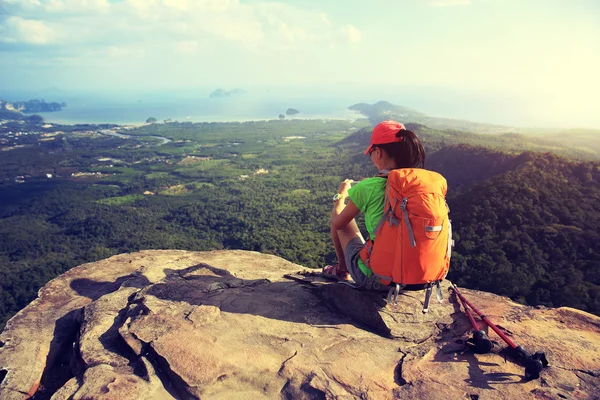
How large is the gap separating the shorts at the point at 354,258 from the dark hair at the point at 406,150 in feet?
5.79

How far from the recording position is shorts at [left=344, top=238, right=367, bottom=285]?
6648mm

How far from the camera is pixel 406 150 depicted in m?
6.00

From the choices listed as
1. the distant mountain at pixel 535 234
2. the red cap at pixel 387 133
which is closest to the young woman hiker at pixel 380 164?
the red cap at pixel 387 133

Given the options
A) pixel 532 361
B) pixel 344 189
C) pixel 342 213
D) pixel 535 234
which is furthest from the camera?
pixel 535 234

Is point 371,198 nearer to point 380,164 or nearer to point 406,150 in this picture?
point 380,164

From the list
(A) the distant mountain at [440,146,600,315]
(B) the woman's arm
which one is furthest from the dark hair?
(A) the distant mountain at [440,146,600,315]

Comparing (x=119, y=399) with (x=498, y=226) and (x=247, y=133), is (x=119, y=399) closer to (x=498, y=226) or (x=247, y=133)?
(x=498, y=226)

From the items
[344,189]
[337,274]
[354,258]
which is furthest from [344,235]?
[337,274]

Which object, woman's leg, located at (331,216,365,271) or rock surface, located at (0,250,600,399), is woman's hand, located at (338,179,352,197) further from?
rock surface, located at (0,250,600,399)

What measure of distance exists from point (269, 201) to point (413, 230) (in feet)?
236

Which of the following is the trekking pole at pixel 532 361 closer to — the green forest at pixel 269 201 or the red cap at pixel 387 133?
the red cap at pixel 387 133

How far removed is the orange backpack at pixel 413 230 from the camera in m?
5.36

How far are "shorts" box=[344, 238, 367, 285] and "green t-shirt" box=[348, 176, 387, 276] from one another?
747 mm

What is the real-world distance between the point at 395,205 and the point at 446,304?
9.80 feet
